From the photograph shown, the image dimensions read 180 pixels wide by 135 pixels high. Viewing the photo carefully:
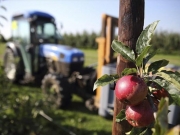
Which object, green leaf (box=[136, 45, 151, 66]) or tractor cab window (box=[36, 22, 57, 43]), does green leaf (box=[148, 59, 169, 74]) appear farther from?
tractor cab window (box=[36, 22, 57, 43])

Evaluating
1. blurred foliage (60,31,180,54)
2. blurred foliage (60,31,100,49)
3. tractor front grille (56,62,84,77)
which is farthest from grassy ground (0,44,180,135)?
blurred foliage (60,31,100,49)

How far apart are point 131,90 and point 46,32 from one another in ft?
17.1

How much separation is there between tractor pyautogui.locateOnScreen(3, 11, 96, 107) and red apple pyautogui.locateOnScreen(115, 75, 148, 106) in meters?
3.56

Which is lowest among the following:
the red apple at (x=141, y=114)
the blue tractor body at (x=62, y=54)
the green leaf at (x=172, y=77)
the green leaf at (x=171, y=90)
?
the blue tractor body at (x=62, y=54)

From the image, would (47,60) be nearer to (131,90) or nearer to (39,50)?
(39,50)

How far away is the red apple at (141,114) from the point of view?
0.63 m

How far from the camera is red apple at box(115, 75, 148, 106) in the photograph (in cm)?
61

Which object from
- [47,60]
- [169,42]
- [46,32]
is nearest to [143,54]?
[47,60]

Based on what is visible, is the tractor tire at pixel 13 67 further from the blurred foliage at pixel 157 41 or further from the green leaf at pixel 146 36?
the blurred foliage at pixel 157 41

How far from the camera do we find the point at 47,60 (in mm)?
5312

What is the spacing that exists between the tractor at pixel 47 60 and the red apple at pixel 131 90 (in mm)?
A: 3556

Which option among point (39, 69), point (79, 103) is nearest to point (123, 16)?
point (79, 103)

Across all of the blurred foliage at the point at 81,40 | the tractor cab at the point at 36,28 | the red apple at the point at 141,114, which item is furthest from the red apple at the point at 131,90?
the blurred foliage at the point at 81,40

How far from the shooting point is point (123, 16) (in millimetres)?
824
